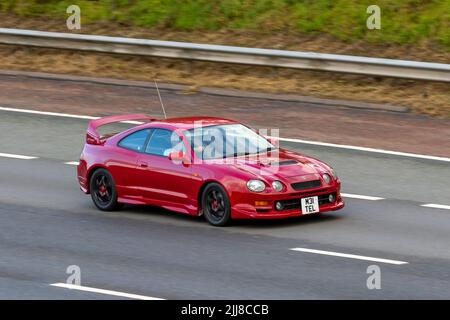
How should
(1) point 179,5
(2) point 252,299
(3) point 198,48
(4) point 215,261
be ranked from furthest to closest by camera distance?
(1) point 179,5, (3) point 198,48, (4) point 215,261, (2) point 252,299

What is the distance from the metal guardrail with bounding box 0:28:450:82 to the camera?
82.2ft

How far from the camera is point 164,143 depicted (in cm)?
1798

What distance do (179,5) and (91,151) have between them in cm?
1206

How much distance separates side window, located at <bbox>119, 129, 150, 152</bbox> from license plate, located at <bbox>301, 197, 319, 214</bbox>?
266 centimetres

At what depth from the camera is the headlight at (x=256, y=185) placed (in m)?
16.9

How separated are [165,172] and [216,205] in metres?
0.99

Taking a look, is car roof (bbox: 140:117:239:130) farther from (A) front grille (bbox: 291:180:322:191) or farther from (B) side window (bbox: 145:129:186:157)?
(A) front grille (bbox: 291:180:322:191)

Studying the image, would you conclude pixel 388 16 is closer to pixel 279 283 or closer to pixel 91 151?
pixel 91 151

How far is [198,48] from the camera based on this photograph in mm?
27125

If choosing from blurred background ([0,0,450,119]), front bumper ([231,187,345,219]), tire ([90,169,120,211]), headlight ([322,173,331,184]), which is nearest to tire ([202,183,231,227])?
front bumper ([231,187,345,219])

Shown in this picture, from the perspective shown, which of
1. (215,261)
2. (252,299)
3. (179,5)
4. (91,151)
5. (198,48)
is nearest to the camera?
(252,299)

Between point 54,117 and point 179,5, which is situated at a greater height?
point 179,5

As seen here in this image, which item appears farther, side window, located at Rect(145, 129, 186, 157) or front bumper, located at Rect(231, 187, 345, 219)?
side window, located at Rect(145, 129, 186, 157)

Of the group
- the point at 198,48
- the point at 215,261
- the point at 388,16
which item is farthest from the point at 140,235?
the point at 388,16
